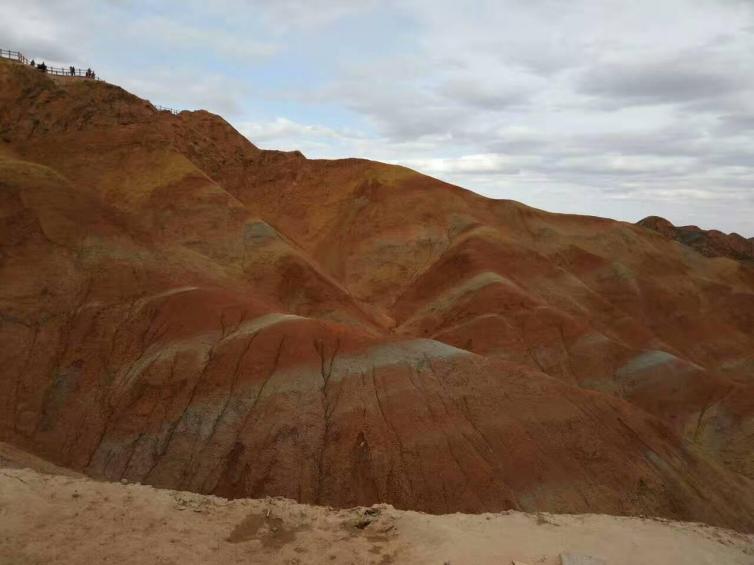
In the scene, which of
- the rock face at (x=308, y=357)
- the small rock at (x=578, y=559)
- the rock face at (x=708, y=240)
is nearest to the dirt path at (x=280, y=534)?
the small rock at (x=578, y=559)

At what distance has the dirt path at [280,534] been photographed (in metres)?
10.6

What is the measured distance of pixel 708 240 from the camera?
8200 centimetres

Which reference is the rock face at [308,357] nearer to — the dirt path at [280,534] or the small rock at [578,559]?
the dirt path at [280,534]

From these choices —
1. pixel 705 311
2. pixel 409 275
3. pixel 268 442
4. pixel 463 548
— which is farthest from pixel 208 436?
pixel 705 311

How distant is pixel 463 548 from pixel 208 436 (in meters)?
13.1

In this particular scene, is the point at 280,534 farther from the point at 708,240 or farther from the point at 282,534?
the point at 708,240

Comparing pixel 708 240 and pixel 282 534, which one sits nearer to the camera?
pixel 282 534

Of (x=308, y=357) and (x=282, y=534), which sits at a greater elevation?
(x=308, y=357)

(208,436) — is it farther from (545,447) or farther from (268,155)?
(268,155)

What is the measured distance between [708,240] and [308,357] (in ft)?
247

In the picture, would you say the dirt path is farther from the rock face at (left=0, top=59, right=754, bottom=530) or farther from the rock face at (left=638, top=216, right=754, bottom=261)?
the rock face at (left=638, top=216, right=754, bottom=261)

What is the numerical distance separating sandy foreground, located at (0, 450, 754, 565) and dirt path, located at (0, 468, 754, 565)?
20 mm

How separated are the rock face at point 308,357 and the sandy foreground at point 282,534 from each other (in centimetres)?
739

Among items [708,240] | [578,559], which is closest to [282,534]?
[578,559]
